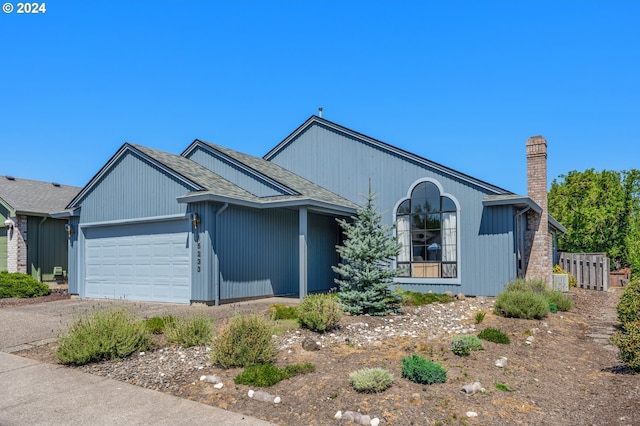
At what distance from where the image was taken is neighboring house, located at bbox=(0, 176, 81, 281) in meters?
19.6

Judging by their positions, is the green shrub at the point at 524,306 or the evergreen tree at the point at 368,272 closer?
the green shrub at the point at 524,306

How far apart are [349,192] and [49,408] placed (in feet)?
42.9

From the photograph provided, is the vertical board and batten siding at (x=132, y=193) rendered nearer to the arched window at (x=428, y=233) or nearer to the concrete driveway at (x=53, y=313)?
the concrete driveway at (x=53, y=313)

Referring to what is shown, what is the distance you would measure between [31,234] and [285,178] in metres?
11.7

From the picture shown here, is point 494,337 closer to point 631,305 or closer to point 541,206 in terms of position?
point 631,305

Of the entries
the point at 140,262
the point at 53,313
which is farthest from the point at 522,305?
the point at 53,313

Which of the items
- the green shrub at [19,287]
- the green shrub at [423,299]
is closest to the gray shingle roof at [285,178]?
the green shrub at [423,299]

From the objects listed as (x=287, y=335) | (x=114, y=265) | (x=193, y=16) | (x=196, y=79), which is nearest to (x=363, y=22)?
(x=193, y=16)

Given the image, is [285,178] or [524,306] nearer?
[524,306]

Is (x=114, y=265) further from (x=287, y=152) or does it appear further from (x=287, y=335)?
(x=287, y=335)

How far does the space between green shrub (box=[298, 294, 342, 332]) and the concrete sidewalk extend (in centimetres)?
353

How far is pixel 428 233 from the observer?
1573cm

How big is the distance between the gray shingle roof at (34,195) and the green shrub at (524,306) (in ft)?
60.6

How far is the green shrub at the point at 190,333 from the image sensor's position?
8070 millimetres
